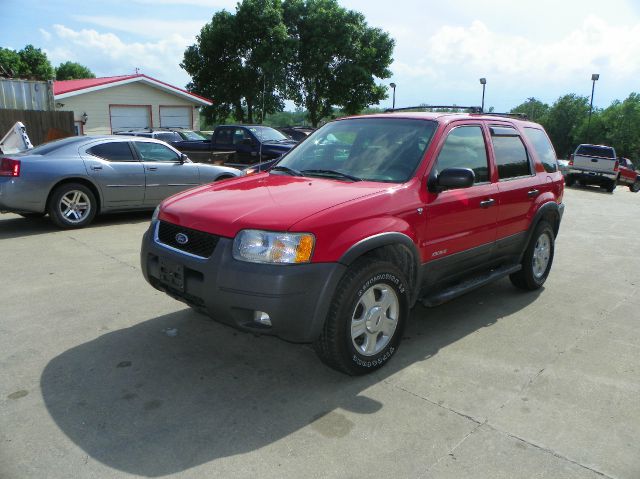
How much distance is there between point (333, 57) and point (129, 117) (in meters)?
16.5

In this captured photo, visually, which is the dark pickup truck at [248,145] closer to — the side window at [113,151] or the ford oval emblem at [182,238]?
the side window at [113,151]

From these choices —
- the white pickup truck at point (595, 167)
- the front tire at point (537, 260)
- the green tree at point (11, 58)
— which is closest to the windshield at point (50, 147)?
the front tire at point (537, 260)

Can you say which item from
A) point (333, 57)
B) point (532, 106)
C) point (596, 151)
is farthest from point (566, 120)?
point (596, 151)

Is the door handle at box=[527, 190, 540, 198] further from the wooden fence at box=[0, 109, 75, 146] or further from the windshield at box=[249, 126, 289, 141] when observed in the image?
the wooden fence at box=[0, 109, 75, 146]

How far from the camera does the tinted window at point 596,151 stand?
20897mm

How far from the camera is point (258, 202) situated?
344 centimetres

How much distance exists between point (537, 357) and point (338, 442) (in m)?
1.95

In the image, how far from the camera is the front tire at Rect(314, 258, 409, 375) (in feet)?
10.6

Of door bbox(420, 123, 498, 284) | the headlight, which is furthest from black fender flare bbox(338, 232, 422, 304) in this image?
the headlight

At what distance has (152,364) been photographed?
11.9ft

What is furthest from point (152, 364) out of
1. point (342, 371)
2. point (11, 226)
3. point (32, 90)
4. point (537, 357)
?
point (32, 90)

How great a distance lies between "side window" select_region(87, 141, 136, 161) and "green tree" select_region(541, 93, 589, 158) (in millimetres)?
92277

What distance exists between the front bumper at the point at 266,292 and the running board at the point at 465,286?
116 centimetres

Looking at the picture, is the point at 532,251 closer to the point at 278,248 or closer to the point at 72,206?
the point at 278,248
